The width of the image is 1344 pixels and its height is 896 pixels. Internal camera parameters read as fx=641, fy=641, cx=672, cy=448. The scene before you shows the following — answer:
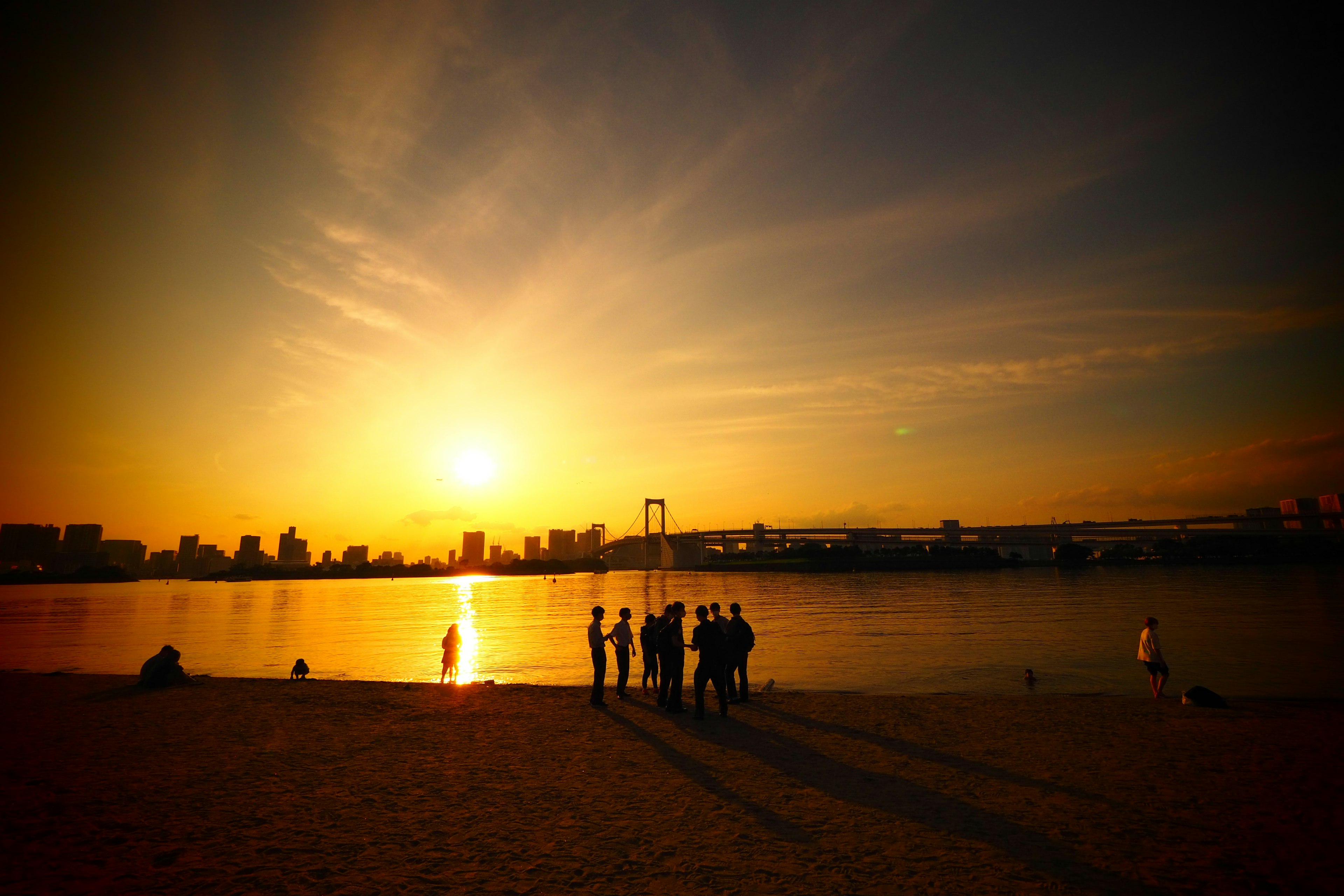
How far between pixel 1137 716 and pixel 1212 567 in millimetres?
153742

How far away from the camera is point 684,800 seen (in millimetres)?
7617

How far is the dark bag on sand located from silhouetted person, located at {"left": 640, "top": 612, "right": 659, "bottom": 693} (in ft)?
34.3

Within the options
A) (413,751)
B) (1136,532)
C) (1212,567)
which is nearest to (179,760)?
(413,751)

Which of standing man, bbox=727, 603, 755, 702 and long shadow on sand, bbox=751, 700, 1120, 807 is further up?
standing man, bbox=727, 603, 755, 702

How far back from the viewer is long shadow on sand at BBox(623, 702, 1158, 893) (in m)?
5.68

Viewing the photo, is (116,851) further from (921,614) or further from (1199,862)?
(921,614)

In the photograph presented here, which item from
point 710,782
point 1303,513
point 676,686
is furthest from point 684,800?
point 1303,513

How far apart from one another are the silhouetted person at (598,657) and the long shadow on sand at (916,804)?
2.67m

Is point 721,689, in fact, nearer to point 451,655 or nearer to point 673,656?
point 673,656

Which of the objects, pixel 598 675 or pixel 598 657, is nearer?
pixel 598 675

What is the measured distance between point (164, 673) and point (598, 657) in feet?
38.2

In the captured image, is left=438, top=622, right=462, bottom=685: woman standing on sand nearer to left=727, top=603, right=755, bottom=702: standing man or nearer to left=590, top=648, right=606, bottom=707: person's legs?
left=590, top=648, right=606, bottom=707: person's legs

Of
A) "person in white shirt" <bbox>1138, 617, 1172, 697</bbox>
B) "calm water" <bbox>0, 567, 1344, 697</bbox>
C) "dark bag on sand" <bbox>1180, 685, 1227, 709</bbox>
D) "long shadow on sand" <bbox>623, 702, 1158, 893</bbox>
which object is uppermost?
"person in white shirt" <bbox>1138, 617, 1172, 697</bbox>

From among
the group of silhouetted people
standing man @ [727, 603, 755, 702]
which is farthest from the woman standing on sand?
standing man @ [727, 603, 755, 702]
